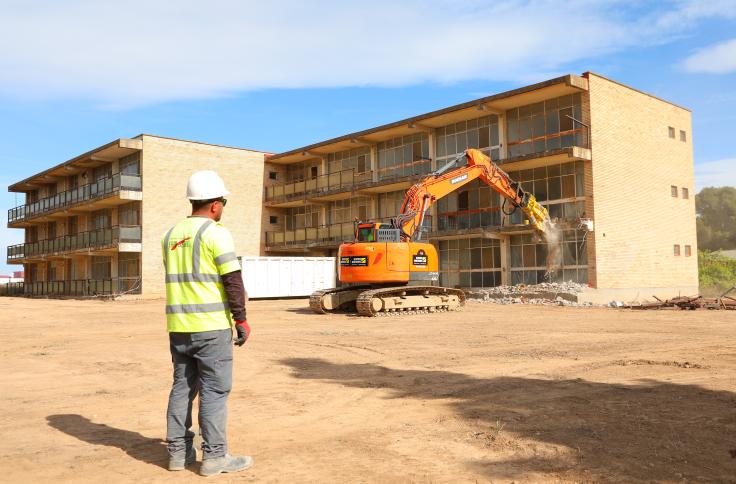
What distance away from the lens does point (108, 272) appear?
43250 millimetres

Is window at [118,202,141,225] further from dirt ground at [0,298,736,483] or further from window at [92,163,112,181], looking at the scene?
dirt ground at [0,298,736,483]

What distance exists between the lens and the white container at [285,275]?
32812 millimetres

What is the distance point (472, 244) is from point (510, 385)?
79.6 feet

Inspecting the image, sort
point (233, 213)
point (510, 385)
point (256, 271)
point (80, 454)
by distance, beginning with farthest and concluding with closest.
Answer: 1. point (233, 213)
2. point (256, 271)
3. point (510, 385)
4. point (80, 454)

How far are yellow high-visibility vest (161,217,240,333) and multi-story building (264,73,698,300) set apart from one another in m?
21.0

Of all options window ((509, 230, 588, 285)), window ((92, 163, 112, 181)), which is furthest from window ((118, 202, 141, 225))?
window ((509, 230, 588, 285))

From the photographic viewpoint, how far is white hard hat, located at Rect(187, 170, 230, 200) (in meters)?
4.88

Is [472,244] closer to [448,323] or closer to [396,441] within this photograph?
[448,323]

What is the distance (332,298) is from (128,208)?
24.6 m

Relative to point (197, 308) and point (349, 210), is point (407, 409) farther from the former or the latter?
point (349, 210)

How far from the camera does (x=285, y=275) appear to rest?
34062 millimetres


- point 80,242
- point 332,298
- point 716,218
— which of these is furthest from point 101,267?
point 716,218

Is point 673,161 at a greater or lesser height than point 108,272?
greater

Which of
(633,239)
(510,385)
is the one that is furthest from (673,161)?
(510,385)
